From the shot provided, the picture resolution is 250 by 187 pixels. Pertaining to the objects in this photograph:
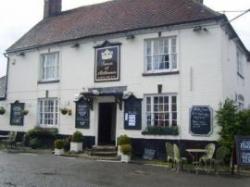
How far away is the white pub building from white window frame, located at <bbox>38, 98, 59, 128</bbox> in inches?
2.3

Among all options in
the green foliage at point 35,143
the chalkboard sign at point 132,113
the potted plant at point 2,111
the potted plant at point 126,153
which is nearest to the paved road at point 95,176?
the potted plant at point 126,153

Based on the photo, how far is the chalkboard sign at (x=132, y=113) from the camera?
1816 centimetres

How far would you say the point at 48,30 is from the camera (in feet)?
80.1

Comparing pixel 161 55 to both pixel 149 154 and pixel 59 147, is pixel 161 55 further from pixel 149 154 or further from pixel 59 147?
pixel 59 147

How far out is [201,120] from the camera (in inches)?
648

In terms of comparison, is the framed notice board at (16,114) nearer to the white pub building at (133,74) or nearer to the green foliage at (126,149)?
the white pub building at (133,74)

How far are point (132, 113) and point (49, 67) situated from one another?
270 inches

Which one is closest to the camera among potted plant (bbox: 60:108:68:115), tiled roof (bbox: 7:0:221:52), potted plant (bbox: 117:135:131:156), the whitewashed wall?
the whitewashed wall

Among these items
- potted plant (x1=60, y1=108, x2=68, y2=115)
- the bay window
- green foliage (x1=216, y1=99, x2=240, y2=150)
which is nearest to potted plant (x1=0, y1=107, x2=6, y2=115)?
potted plant (x1=60, y1=108, x2=68, y2=115)

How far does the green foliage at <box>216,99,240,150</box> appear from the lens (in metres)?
15.0

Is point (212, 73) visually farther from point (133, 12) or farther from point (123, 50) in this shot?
point (133, 12)

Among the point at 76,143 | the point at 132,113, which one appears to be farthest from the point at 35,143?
the point at 132,113

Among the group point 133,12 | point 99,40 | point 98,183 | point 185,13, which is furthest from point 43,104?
point 98,183

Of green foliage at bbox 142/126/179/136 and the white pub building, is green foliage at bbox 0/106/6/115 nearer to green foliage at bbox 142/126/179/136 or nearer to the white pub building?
the white pub building
